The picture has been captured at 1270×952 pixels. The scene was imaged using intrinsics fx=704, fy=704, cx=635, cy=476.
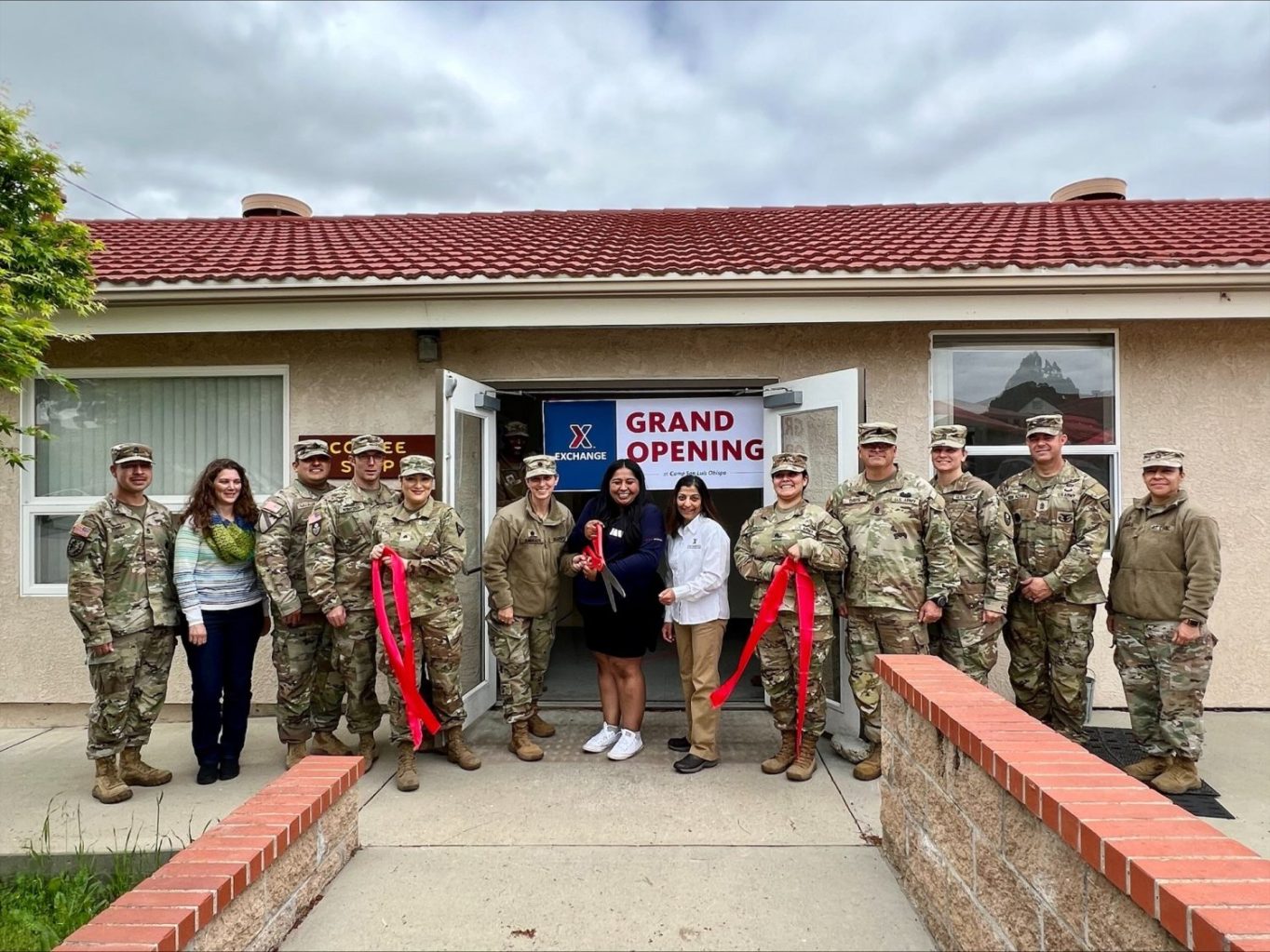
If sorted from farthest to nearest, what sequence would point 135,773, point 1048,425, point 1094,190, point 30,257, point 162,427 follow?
point 1094,190
point 162,427
point 1048,425
point 135,773
point 30,257

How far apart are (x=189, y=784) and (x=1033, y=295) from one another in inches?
241

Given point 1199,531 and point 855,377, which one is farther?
point 855,377

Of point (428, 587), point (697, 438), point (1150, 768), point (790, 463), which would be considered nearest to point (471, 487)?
point (428, 587)

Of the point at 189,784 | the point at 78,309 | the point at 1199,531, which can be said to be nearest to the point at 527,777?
the point at 189,784

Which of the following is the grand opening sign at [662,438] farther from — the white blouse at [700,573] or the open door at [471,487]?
the white blouse at [700,573]

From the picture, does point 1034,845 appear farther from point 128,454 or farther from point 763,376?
point 128,454

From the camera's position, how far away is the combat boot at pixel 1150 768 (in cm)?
392

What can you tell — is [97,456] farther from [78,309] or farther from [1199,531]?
[1199,531]

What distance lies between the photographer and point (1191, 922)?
54.5 inches

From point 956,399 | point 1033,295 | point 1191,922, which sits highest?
point 1033,295

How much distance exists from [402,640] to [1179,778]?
435 cm

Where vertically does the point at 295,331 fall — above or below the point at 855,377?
above

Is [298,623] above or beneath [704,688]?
above

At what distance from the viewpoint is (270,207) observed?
9.27 m
